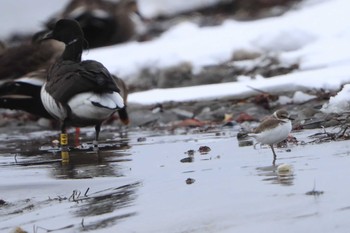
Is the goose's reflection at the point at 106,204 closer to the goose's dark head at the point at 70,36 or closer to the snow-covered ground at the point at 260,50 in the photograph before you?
the goose's dark head at the point at 70,36

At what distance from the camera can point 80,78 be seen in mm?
9062

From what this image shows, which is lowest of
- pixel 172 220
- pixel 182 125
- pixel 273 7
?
pixel 172 220

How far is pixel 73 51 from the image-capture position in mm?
10422

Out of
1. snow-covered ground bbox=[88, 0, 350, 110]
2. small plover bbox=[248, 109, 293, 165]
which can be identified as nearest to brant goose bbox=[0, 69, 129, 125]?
snow-covered ground bbox=[88, 0, 350, 110]

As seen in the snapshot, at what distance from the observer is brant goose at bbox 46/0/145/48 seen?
67.6ft

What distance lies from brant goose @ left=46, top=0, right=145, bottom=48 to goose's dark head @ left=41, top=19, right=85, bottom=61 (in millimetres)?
9442

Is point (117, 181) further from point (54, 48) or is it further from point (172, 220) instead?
point (54, 48)

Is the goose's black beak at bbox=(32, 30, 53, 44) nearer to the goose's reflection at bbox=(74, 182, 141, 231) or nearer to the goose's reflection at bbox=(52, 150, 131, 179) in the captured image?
the goose's reflection at bbox=(52, 150, 131, 179)

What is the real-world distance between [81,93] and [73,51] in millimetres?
1432

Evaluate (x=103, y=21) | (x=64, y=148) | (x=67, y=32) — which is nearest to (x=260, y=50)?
(x=67, y=32)

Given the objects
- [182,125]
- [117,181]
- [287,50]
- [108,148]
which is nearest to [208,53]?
[287,50]

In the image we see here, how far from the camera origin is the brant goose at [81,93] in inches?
351

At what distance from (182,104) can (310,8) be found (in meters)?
5.95

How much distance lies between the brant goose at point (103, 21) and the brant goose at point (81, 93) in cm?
1047
